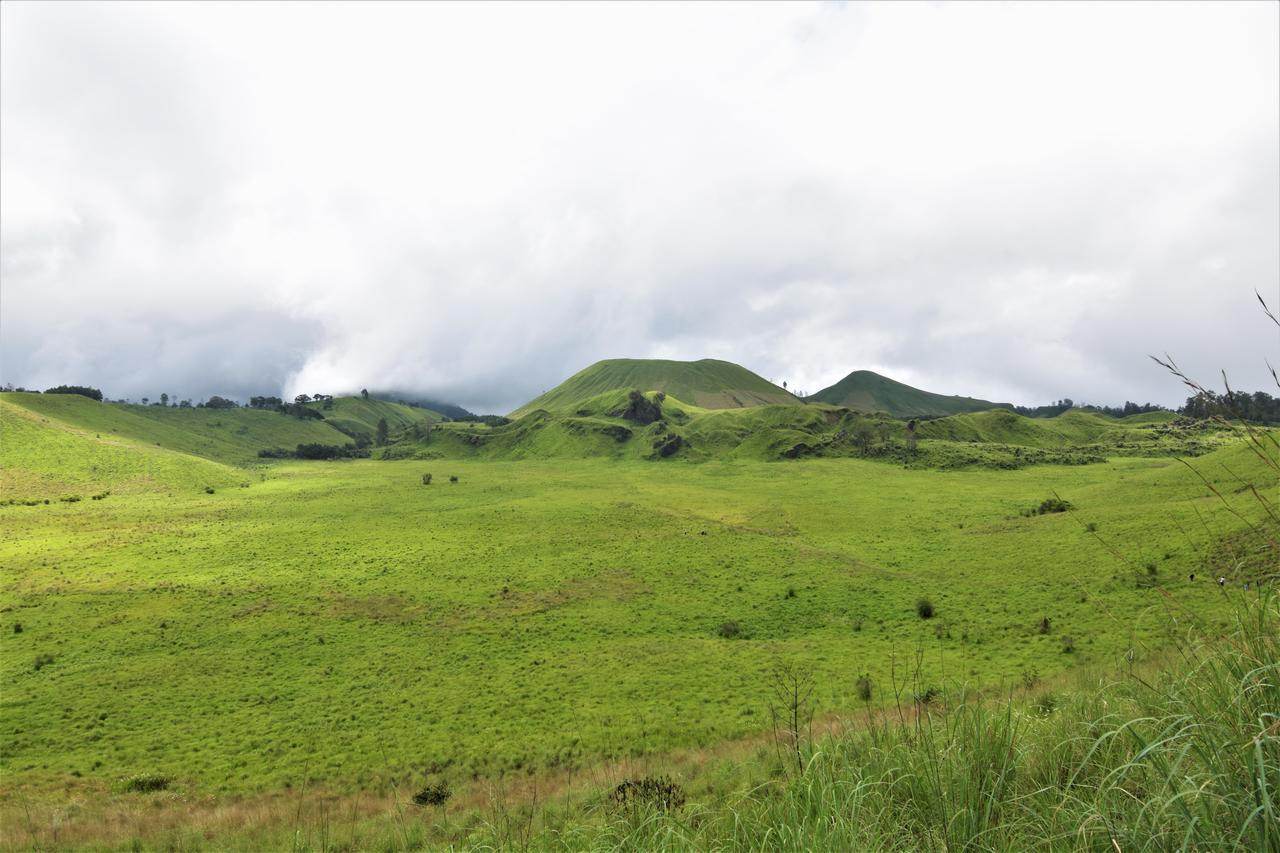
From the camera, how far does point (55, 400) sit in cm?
17550

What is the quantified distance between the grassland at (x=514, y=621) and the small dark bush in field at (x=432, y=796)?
61.8 inches

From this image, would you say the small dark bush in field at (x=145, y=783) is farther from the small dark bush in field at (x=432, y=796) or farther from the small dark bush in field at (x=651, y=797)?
the small dark bush in field at (x=651, y=797)

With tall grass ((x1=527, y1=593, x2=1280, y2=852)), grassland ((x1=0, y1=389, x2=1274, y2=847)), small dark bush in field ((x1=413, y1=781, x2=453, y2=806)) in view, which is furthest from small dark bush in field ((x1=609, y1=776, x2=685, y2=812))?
small dark bush in field ((x1=413, y1=781, x2=453, y2=806))

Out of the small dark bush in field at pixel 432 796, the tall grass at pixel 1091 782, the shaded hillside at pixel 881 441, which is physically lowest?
the small dark bush in field at pixel 432 796

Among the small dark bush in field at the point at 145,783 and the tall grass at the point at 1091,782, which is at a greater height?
the tall grass at the point at 1091,782

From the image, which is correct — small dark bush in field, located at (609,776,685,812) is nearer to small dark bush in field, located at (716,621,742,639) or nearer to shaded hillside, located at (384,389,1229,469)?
small dark bush in field, located at (716,621,742,639)

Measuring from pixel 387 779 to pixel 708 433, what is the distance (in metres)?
172

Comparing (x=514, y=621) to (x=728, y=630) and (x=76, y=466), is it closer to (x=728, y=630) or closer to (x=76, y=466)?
(x=728, y=630)

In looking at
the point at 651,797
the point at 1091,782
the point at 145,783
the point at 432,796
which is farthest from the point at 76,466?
the point at 1091,782

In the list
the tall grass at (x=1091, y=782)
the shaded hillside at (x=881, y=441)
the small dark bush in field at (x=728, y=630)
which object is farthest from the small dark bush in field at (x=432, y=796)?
the shaded hillside at (x=881, y=441)

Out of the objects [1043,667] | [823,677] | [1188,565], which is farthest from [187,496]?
[1188,565]

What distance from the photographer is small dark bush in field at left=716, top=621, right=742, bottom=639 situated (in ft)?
118

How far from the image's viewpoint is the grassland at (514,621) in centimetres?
2223

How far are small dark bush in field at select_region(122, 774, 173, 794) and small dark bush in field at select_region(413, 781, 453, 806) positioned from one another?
10.5m
